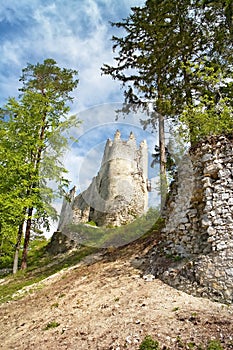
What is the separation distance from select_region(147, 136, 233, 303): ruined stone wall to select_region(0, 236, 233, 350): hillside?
0.41 metres

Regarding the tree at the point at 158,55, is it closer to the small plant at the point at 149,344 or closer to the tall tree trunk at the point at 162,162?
the tall tree trunk at the point at 162,162

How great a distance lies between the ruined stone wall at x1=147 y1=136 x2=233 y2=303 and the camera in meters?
6.84

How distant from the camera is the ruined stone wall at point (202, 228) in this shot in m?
6.84

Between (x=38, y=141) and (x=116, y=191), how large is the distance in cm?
623

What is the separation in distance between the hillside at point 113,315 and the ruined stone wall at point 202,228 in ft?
1.35

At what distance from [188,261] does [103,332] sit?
9.72ft

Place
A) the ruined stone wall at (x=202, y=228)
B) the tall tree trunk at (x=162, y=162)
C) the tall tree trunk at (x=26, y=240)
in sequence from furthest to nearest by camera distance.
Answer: the tall tree trunk at (x=26, y=240) → the tall tree trunk at (x=162, y=162) → the ruined stone wall at (x=202, y=228)

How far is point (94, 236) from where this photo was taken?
15805 millimetres

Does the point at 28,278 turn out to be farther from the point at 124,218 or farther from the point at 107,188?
the point at 107,188

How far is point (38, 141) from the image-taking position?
53.5 ft

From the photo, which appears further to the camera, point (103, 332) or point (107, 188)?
point (107, 188)

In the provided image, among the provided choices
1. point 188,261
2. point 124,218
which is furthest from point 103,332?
point 124,218

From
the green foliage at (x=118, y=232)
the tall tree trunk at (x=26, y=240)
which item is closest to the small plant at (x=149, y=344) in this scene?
the green foliage at (x=118, y=232)

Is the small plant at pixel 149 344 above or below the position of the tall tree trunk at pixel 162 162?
below
